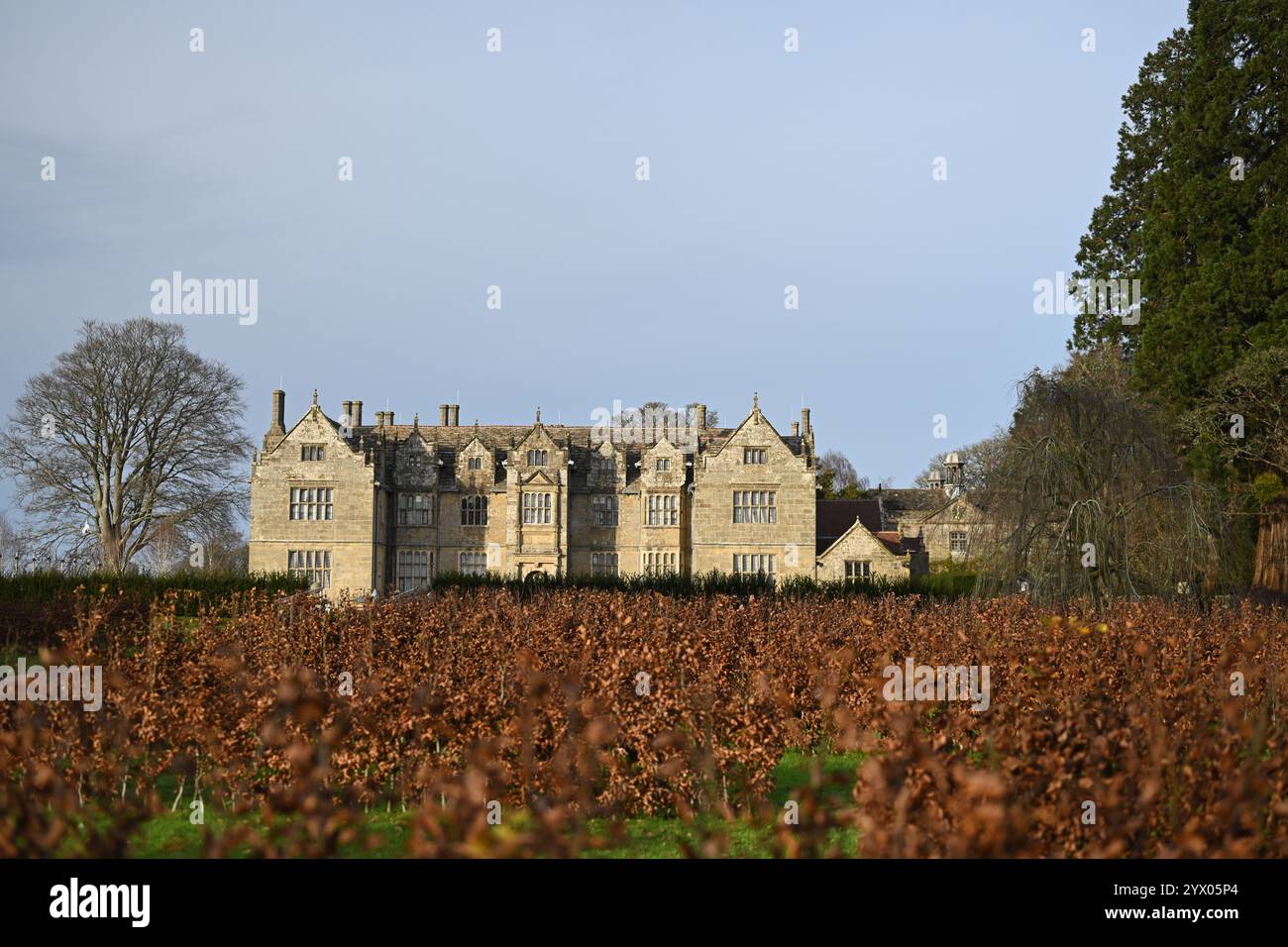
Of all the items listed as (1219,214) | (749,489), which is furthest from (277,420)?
(1219,214)

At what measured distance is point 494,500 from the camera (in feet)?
138

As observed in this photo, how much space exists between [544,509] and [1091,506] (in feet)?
79.4

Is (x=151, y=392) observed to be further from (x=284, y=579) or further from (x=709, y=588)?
(x=709, y=588)

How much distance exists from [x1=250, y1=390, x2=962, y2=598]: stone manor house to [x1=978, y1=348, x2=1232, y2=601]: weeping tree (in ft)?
56.5

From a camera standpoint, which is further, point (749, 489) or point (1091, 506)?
point (749, 489)

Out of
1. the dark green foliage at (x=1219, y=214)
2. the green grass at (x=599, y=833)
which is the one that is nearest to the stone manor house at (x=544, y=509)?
the dark green foliage at (x=1219, y=214)

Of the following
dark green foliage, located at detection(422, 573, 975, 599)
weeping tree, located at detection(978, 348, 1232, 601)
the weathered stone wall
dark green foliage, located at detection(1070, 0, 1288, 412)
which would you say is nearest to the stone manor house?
the weathered stone wall

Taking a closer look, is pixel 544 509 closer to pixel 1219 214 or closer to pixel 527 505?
pixel 527 505

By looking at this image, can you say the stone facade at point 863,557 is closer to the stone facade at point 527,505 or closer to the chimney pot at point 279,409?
the stone facade at point 527,505

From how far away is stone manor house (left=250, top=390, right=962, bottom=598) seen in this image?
4000 centimetres

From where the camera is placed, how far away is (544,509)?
41.1 meters

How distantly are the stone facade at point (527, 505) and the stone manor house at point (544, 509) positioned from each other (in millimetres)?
47

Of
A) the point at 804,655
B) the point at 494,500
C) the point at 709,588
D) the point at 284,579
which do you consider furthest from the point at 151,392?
the point at 804,655
